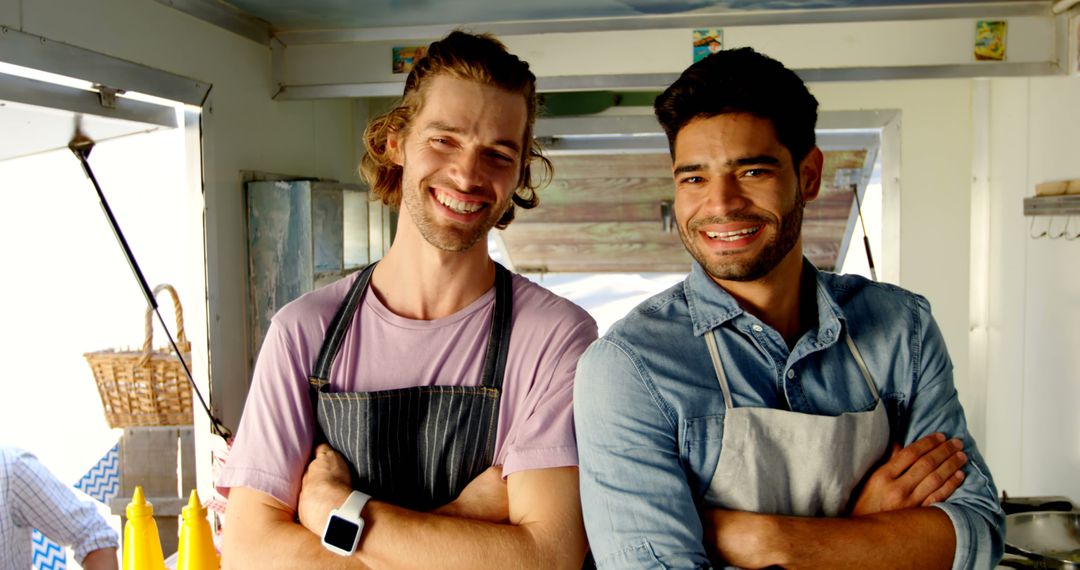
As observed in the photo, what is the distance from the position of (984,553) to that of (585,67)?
77.0 inches

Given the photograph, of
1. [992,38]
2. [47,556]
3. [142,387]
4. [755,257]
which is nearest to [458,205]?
[755,257]

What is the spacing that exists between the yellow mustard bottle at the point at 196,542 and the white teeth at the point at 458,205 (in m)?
1.14

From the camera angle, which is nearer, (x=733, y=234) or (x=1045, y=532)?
(x=733, y=234)

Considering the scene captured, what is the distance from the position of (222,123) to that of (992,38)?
2.39 m

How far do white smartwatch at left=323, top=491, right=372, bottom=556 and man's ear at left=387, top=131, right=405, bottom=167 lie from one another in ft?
2.28

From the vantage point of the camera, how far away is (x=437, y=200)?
1.73 meters

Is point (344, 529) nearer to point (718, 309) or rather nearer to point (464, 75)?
point (718, 309)

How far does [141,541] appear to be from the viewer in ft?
7.63

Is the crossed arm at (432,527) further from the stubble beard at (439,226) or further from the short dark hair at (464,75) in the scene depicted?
the short dark hair at (464,75)

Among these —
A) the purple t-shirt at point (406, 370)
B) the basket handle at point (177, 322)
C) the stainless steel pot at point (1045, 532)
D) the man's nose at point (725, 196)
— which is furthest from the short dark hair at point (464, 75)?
the stainless steel pot at point (1045, 532)

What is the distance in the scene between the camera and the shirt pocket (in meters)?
1.51

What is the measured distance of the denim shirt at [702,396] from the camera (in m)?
1.46

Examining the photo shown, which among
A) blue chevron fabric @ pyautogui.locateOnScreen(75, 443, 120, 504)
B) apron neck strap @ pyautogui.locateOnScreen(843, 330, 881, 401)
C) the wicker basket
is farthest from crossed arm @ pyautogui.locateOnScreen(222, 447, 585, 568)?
blue chevron fabric @ pyautogui.locateOnScreen(75, 443, 120, 504)

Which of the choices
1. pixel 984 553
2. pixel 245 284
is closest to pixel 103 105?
pixel 245 284
